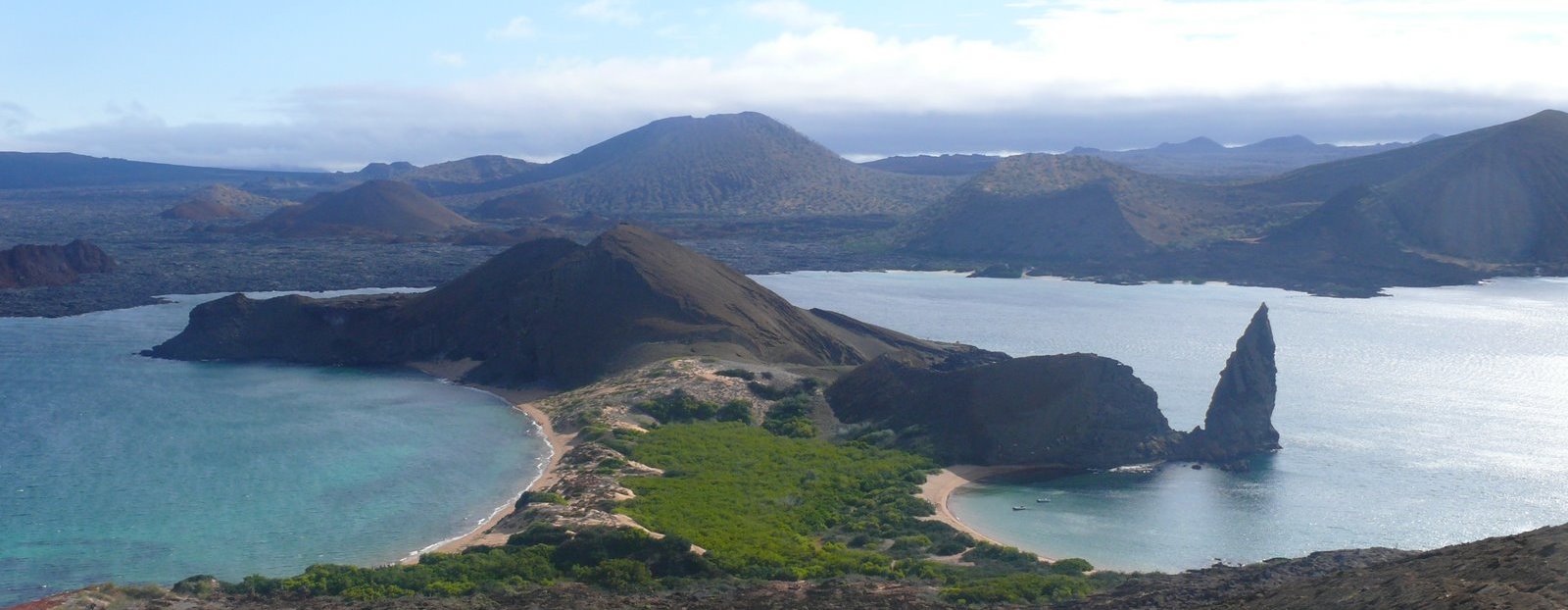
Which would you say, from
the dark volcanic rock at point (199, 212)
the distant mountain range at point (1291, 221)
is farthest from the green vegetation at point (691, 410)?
the dark volcanic rock at point (199, 212)

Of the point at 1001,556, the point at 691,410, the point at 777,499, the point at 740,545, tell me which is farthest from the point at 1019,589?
the point at 691,410

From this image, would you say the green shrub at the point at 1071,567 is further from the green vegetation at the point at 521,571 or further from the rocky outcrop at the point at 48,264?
the rocky outcrop at the point at 48,264

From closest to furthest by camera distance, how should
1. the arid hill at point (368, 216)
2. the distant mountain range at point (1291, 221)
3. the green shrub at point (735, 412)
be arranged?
the green shrub at point (735, 412), the distant mountain range at point (1291, 221), the arid hill at point (368, 216)

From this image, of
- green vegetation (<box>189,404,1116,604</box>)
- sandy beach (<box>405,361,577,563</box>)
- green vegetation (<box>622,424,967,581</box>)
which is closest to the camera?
green vegetation (<box>189,404,1116,604</box>)

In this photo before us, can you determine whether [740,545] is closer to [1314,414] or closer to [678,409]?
[678,409]

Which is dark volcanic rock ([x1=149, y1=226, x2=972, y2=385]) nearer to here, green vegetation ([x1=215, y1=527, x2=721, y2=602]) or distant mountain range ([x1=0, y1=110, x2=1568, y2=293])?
green vegetation ([x1=215, y1=527, x2=721, y2=602])

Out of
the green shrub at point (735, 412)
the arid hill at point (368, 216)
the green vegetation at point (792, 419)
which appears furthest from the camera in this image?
the arid hill at point (368, 216)

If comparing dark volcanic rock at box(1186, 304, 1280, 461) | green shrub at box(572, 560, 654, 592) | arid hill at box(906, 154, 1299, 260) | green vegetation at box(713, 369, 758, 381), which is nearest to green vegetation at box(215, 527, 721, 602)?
green shrub at box(572, 560, 654, 592)

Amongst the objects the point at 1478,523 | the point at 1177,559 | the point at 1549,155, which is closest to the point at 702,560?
the point at 1177,559
